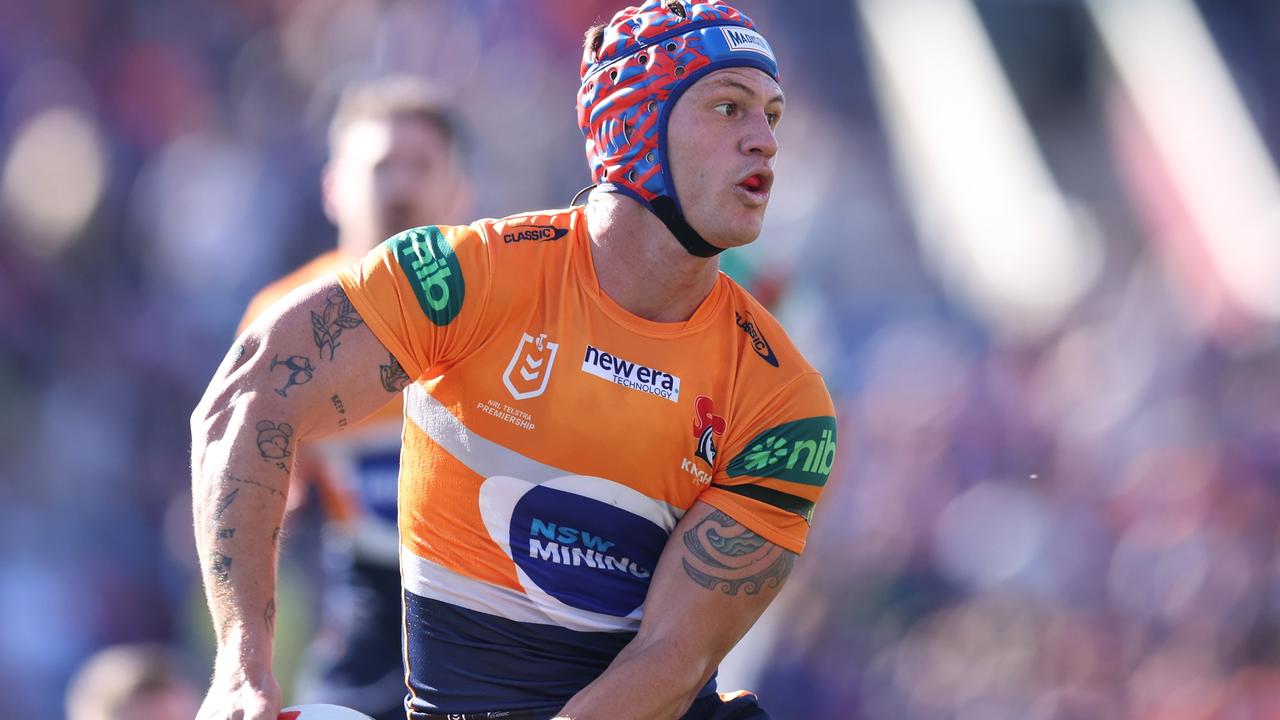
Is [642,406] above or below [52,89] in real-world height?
below

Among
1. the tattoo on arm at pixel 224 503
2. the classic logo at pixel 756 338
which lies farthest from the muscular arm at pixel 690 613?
the tattoo on arm at pixel 224 503

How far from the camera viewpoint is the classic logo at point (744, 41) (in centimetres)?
391

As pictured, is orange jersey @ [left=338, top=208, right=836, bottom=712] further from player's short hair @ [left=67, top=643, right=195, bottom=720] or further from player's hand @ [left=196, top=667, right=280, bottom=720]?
player's short hair @ [left=67, top=643, right=195, bottom=720]

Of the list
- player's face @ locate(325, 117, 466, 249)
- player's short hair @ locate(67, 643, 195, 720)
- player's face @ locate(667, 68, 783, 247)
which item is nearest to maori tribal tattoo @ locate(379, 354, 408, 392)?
player's face @ locate(667, 68, 783, 247)

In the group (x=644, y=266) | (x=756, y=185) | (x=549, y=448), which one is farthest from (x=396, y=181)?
(x=549, y=448)

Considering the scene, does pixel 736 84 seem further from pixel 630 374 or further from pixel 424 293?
pixel 424 293

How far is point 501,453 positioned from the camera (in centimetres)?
371

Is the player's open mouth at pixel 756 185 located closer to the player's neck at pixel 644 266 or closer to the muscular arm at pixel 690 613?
the player's neck at pixel 644 266

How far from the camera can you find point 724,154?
151 inches

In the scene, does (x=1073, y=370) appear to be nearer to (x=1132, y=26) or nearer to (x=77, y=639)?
(x=1132, y=26)

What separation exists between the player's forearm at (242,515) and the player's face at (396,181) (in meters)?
2.68

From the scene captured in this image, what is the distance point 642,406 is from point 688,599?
500 millimetres

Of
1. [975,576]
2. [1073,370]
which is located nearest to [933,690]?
[975,576]

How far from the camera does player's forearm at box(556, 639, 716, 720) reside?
3.59m
